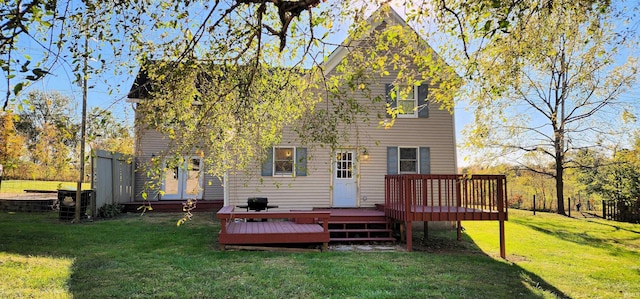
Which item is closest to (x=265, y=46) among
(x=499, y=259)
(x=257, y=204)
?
(x=257, y=204)

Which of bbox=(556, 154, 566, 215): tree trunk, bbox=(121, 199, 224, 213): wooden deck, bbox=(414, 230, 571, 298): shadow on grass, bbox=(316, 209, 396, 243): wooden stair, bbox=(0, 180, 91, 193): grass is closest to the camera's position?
bbox=(414, 230, 571, 298): shadow on grass

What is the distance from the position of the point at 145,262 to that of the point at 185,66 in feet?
12.8

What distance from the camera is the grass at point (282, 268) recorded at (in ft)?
17.4

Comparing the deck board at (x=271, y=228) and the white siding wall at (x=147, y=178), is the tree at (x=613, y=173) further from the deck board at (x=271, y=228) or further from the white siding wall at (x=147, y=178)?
the white siding wall at (x=147, y=178)

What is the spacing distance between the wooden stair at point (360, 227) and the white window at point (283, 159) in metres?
2.10

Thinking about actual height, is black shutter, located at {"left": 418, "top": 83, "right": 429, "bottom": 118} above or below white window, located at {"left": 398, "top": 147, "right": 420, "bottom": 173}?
above

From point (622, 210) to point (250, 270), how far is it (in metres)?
15.7

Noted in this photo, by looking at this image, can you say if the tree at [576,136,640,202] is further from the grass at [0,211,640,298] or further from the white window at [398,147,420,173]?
the white window at [398,147,420,173]

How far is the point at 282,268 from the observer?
21.5 feet

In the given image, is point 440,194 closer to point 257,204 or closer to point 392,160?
point 392,160

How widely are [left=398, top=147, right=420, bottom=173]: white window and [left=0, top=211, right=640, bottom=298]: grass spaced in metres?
2.18

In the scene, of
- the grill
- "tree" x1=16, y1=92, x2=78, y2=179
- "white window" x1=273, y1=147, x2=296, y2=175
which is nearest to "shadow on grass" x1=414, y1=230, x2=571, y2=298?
the grill

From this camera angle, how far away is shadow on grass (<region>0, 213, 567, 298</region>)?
5301mm

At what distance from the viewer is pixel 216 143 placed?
17.4 ft
